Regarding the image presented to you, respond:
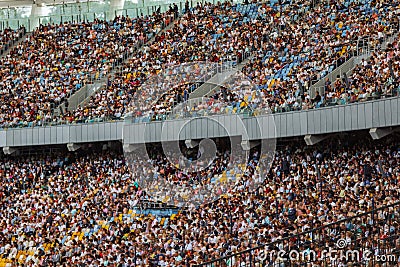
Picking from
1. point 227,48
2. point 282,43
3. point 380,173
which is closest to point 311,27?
point 282,43

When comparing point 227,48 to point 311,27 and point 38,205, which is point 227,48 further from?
point 38,205

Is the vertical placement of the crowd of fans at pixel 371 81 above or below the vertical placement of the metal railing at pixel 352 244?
above

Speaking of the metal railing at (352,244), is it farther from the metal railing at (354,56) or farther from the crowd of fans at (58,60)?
the crowd of fans at (58,60)

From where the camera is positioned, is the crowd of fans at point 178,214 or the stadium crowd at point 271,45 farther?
the stadium crowd at point 271,45

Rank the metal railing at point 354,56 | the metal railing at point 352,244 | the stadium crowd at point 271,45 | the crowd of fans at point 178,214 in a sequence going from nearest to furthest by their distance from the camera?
1. the metal railing at point 352,244
2. the crowd of fans at point 178,214
3. the metal railing at point 354,56
4. the stadium crowd at point 271,45

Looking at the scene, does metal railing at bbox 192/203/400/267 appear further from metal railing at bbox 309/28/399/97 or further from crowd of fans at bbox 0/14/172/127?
crowd of fans at bbox 0/14/172/127
